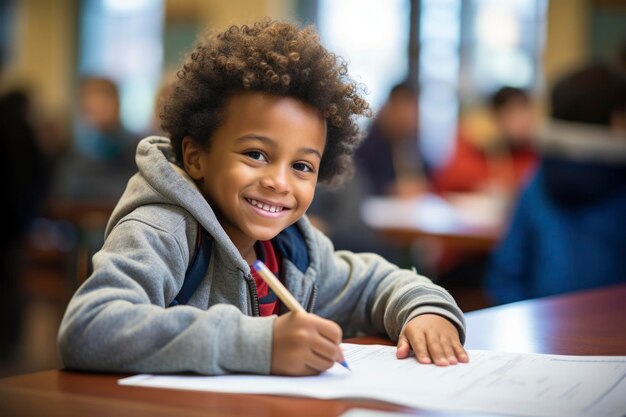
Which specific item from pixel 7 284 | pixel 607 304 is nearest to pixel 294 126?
pixel 607 304

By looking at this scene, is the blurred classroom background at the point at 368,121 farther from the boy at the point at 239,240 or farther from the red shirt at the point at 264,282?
the red shirt at the point at 264,282

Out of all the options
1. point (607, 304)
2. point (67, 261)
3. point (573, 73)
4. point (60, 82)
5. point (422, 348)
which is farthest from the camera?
point (60, 82)

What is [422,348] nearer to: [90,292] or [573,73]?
[90,292]

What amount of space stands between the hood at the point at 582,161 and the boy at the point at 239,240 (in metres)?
1.28

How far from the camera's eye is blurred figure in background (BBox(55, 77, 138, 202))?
4.32m

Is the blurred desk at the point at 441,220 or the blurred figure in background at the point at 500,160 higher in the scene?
the blurred figure in background at the point at 500,160

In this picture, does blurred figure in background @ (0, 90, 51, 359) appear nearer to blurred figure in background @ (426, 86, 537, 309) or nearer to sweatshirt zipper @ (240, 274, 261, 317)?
blurred figure in background @ (426, 86, 537, 309)

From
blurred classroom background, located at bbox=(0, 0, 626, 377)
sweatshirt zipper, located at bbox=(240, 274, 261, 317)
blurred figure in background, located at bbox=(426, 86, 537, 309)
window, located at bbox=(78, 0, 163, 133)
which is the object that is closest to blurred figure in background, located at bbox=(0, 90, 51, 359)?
blurred classroom background, located at bbox=(0, 0, 626, 377)

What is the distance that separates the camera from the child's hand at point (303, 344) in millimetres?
783

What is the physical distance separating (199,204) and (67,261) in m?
4.15

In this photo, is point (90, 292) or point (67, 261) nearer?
point (90, 292)

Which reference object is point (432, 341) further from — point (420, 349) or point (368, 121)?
point (368, 121)

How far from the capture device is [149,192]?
0.95 metres

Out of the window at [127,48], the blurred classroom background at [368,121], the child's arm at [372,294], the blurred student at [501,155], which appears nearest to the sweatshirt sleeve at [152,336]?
the child's arm at [372,294]
